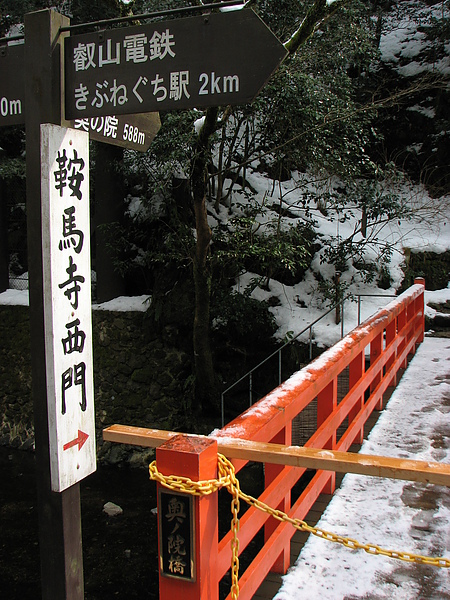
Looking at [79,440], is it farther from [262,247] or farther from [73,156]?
[262,247]

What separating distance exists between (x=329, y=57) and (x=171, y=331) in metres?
5.74

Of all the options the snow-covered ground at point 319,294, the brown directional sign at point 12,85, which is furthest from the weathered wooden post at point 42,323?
the snow-covered ground at point 319,294

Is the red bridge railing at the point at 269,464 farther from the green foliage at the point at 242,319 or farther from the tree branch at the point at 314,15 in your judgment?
the green foliage at the point at 242,319

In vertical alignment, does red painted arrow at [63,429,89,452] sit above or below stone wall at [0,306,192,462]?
above

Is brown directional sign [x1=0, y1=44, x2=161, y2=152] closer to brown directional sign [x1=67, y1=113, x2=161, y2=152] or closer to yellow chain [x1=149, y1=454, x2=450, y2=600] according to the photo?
brown directional sign [x1=67, y1=113, x2=161, y2=152]

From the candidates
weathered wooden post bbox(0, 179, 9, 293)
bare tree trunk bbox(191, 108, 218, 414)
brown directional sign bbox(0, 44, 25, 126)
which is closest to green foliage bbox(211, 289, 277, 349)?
bare tree trunk bbox(191, 108, 218, 414)

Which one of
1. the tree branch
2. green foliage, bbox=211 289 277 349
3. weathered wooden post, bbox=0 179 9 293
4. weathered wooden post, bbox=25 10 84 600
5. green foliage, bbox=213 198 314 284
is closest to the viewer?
weathered wooden post, bbox=25 10 84 600

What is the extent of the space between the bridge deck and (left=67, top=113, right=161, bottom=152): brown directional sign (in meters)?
2.40

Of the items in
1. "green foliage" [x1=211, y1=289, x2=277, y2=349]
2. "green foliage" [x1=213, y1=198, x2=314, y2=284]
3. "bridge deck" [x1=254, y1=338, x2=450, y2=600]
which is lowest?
"bridge deck" [x1=254, y1=338, x2=450, y2=600]

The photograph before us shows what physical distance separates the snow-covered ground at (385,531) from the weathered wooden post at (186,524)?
0.94m

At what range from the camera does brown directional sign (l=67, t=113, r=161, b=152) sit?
2828 mm

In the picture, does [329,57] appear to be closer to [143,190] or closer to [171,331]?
[143,190]

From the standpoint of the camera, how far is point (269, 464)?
112 inches

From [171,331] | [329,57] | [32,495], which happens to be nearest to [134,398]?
[171,331]
